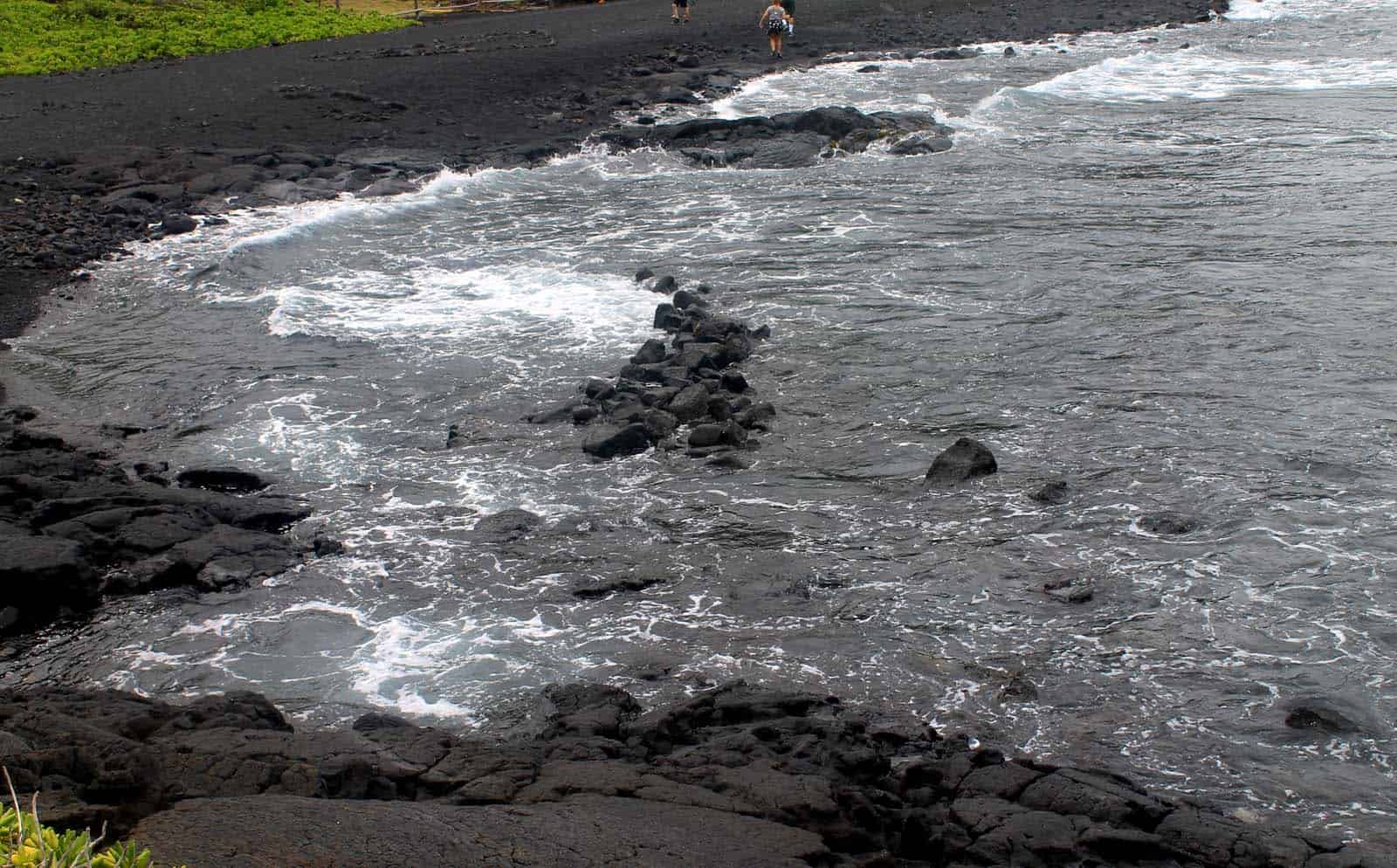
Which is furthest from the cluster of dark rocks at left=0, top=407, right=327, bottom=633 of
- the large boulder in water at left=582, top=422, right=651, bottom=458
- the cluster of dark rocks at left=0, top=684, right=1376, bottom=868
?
the large boulder in water at left=582, top=422, right=651, bottom=458

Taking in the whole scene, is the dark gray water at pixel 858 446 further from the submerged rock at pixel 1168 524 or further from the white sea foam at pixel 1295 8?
the white sea foam at pixel 1295 8

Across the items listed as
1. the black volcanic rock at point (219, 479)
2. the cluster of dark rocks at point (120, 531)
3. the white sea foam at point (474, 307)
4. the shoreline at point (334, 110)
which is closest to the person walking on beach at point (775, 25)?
the shoreline at point (334, 110)

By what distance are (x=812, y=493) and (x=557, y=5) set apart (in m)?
41.2

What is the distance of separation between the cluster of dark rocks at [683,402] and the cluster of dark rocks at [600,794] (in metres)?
4.93

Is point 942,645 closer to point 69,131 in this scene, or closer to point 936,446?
point 936,446

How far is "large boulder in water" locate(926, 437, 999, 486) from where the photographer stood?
11.6m

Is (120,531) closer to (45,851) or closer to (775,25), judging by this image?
(45,851)

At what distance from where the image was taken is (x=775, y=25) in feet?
120

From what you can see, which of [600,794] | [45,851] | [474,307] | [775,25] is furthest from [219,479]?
[775,25]

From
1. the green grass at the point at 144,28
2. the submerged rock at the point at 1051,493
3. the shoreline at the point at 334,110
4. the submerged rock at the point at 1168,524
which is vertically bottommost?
the submerged rock at the point at 1168,524

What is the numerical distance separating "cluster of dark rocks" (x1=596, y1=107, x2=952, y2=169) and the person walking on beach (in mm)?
9682

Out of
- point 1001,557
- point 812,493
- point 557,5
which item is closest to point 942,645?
point 1001,557

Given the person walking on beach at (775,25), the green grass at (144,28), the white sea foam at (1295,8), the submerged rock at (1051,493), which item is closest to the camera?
the submerged rock at (1051,493)

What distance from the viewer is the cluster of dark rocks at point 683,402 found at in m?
12.7
